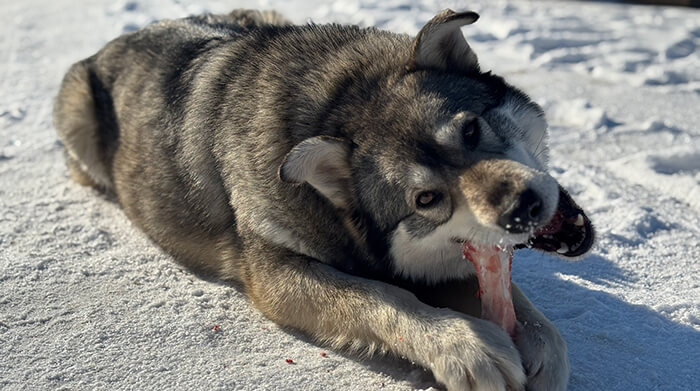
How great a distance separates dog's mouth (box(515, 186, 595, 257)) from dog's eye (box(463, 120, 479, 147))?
0.44 m

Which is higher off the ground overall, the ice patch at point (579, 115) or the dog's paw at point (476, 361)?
the dog's paw at point (476, 361)

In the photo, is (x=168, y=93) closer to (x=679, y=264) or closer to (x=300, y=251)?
(x=300, y=251)

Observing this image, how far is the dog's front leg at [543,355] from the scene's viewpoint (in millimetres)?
2814

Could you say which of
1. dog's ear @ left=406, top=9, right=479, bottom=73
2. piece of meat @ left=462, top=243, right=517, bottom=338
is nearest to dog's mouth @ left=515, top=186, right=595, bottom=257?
piece of meat @ left=462, top=243, right=517, bottom=338

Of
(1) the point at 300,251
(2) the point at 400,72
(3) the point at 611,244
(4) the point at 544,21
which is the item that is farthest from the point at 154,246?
(4) the point at 544,21

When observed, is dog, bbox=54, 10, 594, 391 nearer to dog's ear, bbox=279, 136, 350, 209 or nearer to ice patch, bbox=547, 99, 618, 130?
dog's ear, bbox=279, 136, 350, 209

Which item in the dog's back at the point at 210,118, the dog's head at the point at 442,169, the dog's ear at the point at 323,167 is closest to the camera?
the dog's head at the point at 442,169

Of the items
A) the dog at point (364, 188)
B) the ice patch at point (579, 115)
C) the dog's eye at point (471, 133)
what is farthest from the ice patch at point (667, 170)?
the dog's eye at point (471, 133)

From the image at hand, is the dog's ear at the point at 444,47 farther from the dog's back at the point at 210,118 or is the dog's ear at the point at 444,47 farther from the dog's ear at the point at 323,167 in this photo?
the dog's ear at the point at 323,167

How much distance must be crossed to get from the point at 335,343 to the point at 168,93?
1.74m

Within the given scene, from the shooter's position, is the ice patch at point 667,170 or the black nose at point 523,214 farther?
the ice patch at point 667,170

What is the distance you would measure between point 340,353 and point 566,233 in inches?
40.1

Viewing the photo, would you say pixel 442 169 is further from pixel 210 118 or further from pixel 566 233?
pixel 210 118

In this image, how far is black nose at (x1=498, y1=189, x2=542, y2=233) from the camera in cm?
267
